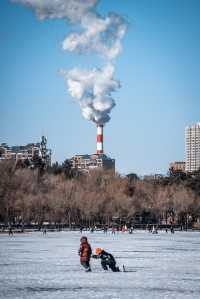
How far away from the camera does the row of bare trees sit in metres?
96.4

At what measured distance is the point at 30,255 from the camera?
113ft

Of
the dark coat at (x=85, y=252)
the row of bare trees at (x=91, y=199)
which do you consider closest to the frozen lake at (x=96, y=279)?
the dark coat at (x=85, y=252)

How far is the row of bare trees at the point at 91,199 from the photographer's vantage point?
316ft

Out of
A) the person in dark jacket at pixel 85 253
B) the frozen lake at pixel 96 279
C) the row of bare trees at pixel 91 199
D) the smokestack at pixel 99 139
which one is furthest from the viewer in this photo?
the smokestack at pixel 99 139

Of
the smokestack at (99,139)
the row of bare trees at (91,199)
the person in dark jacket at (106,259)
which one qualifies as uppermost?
the smokestack at (99,139)

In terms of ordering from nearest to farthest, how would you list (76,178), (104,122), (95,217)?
(95,217), (76,178), (104,122)

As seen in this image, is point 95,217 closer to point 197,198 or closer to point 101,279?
point 197,198

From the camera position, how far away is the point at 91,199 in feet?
356

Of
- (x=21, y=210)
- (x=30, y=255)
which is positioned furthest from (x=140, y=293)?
(x=21, y=210)

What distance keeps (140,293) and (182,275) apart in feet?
18.5

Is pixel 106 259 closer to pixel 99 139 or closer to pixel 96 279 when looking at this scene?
pixel 96 279

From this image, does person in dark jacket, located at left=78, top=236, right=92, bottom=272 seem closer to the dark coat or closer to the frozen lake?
the dark coat

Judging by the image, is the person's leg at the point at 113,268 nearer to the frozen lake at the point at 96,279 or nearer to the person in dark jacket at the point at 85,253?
the frozen lake at the point at 96,279

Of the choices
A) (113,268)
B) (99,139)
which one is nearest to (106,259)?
(113,268)
